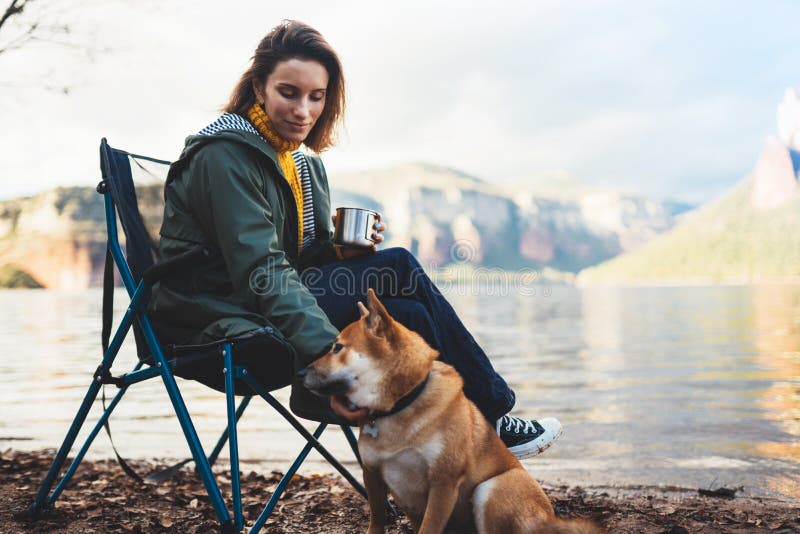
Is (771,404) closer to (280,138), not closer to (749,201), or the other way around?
(280,138)

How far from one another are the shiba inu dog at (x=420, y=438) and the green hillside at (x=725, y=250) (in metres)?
132

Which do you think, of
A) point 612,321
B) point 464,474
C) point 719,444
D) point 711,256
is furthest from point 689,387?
point 711,256

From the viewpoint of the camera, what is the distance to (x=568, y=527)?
263 centimetres

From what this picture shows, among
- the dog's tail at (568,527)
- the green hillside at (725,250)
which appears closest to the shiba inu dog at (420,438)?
the dog's tail at (568,527)

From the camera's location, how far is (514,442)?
3354mm

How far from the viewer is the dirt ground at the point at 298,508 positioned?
349 centimetres

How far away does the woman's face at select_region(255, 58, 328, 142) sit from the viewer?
11.3 ft

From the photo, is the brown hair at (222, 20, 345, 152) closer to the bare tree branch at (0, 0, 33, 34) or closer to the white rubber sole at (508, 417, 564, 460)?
the white rubber sole at (508, 417, 564, 460)

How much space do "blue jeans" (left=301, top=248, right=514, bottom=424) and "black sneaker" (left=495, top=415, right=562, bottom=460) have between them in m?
0.13

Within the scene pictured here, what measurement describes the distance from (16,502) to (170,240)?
6.29 feet

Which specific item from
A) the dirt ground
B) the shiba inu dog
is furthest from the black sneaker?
the shiba inu dog

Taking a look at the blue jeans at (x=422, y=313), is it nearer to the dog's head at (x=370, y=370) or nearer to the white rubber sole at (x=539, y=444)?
the white rubber sole at (x=539, y=444)

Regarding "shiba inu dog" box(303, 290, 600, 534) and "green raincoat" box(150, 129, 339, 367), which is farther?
"green raincoat" box(150, 129, 339, 367)

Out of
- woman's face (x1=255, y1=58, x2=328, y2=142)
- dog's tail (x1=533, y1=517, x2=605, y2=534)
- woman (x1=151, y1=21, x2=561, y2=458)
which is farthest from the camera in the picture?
woman's face (x1=255, y1=58, x2=328, y2=142)
